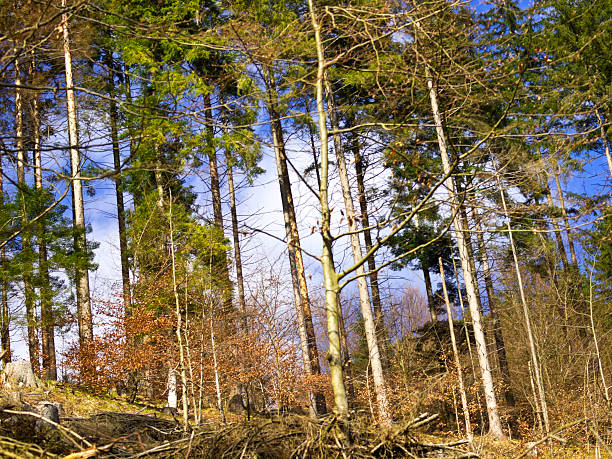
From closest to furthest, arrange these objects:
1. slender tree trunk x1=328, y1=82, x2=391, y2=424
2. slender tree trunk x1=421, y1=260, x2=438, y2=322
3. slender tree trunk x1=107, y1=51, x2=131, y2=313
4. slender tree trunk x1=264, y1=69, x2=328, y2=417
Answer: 1. slender tree trunk x1=328, y1=82, x2=391, y2=424
2. slender tree trunk x1=264, y1=69, x2=328, y2=417
3. slender tree trunk x1=107, y1=51, x2=131, y2=313
4. slender tree trunk x1=421, y1=260, x2=438, y2=322

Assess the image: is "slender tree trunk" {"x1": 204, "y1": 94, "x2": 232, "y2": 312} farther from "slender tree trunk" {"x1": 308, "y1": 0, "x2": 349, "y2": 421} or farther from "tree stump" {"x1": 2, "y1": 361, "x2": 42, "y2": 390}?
"slender tree trunk" {"x1": 308, "y1": 0, "x2": 349, "y2": 421}

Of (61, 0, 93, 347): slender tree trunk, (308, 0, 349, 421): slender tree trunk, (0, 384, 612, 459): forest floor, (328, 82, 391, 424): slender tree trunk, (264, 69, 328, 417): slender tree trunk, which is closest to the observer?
(0, 384, 612, 459): forest floor

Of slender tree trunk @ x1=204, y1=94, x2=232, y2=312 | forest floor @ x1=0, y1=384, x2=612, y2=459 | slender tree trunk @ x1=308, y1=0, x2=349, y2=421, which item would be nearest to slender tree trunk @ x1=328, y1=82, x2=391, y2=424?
slender tree trunk @ x1=204, y1=94, x2=232, y2=312

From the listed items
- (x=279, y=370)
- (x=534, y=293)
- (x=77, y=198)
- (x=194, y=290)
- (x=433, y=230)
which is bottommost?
(x=279, y=370)

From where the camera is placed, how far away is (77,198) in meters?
14.0

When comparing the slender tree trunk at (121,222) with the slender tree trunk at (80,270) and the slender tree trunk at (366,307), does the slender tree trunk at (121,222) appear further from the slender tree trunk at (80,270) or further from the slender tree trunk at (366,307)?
the slender tree trunk at (366,307)

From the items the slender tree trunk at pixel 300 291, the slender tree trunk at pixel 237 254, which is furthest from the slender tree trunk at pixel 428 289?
the slender tree trunk at pixel 237 254

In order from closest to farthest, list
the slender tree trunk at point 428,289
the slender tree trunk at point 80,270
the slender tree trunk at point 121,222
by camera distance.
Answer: the slender tree trunk at point 80,270, the slender tree trunk at point 121,222, the slender tree trunk at point 428,289

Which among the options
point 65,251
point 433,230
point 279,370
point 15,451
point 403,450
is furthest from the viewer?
point 433,230

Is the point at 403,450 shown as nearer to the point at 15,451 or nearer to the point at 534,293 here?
the point at 15,451

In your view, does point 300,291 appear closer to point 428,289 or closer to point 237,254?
point 237,254

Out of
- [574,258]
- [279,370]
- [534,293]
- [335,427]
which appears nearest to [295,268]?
[279,370]

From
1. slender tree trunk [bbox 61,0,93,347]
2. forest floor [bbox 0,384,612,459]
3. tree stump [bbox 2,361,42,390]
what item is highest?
slender tree trunk [bbox 61,0,93,347]

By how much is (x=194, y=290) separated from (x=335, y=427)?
10.2m
